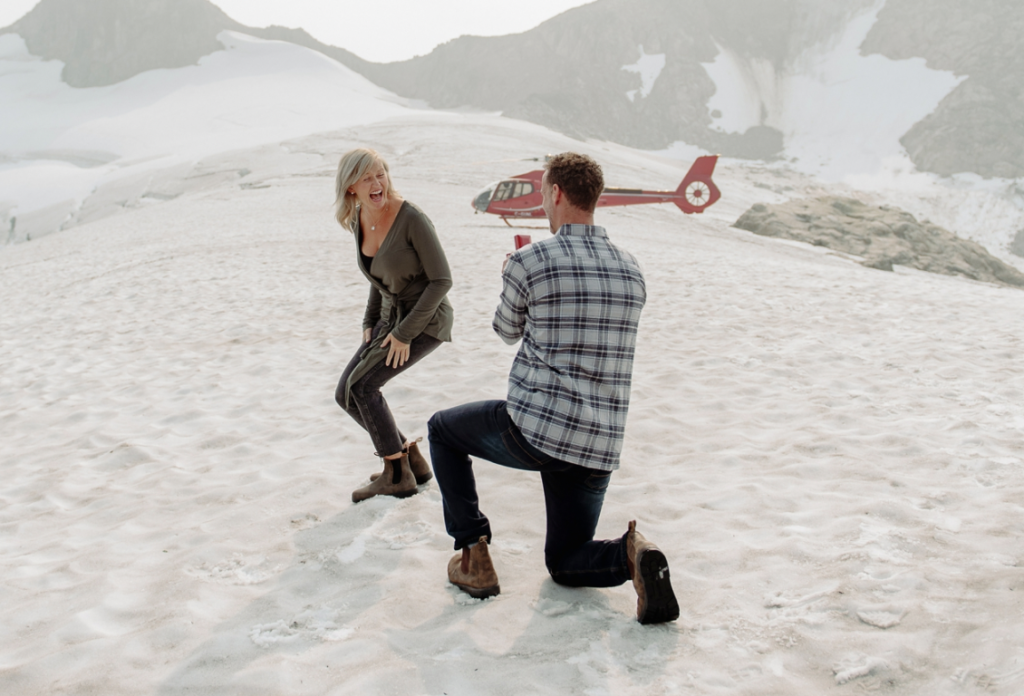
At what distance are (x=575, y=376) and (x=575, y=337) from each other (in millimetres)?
167

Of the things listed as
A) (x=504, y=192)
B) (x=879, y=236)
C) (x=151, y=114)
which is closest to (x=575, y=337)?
(x=504, y=192)

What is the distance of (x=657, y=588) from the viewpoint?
286cm

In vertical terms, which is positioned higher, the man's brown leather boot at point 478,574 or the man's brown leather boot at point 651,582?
the man's brown leather boot at point 651,582

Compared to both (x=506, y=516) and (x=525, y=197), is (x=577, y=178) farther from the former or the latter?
(x=525, y=197)

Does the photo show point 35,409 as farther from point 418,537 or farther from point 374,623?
point 374,623

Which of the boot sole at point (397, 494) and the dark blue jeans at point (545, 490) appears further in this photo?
the boot sole at point (397, 494)

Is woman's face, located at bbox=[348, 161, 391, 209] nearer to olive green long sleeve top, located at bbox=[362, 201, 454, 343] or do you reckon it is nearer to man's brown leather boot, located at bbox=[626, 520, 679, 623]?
olive green long sleeve top, located at bbox=[362, 201, 454, 343]

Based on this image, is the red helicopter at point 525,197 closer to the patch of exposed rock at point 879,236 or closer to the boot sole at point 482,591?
the patch of exposed rock at point 879,236

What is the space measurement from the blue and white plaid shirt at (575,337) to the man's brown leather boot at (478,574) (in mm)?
672

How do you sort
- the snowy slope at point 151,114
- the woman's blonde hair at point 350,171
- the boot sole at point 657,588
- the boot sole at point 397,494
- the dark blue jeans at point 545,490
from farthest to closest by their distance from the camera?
the snowy slope at point 151,114 → the boot sole at point 397,494 → the woman's blonde hair at point 350,171 → the dark blue jeans at point 545,490 → the boot sole at point 657,588

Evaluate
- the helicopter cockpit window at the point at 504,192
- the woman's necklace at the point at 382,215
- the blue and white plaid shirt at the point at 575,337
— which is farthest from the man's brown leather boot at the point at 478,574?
the helicopter cockpit window at the point at 504,192

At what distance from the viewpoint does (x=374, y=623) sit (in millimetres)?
3002

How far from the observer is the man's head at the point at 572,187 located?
2914 mm

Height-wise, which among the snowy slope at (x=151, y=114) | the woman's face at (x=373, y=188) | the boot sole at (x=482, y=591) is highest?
the snowy slope at (x=151, y=114)
